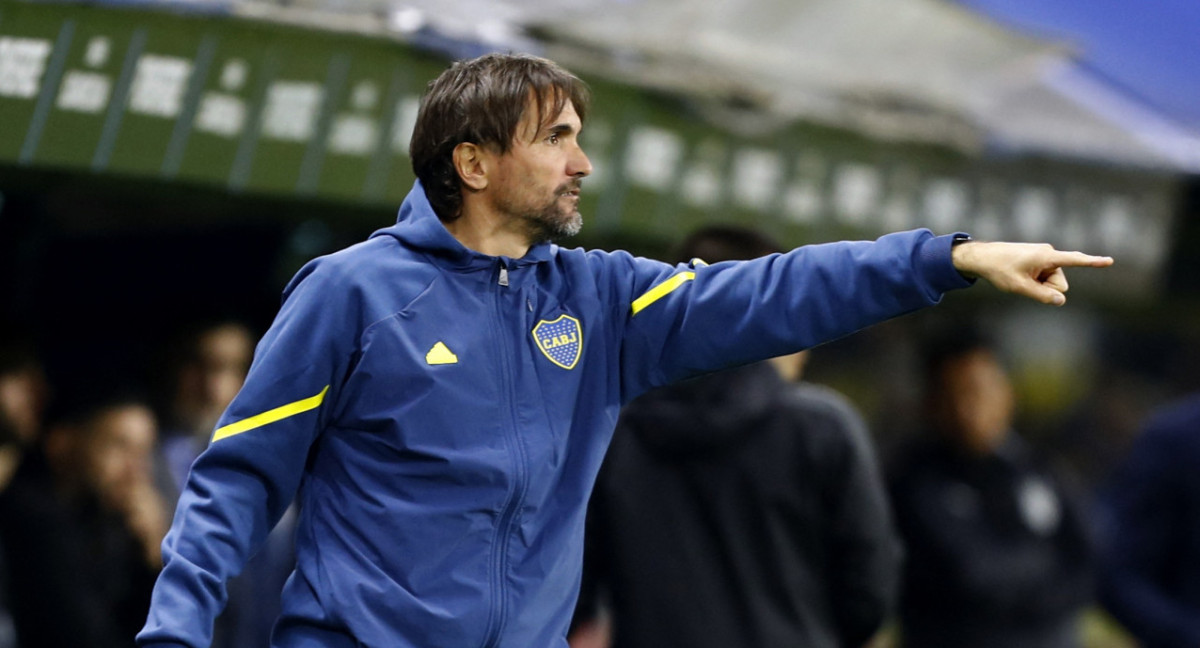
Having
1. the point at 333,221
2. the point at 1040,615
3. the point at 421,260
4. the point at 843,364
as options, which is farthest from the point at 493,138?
the point at 843,364

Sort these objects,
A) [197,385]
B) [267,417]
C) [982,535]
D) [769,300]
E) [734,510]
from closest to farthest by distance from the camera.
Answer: [267,417] → [769,300] → [734,510] → [982,535] → [197,385]

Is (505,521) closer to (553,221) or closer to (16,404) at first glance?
(553,221)

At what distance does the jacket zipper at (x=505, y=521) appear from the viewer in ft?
6.96

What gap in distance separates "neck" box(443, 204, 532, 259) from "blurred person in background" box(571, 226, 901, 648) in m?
1.03

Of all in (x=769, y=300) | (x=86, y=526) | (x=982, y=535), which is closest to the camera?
(x=769, y=300)

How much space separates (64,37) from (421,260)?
154 centimetres

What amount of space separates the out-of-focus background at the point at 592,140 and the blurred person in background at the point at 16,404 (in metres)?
0.09

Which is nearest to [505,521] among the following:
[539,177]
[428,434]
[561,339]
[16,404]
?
[428,434]

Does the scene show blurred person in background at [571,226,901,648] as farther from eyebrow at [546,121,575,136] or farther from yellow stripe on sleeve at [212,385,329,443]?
yellow stripe on sleeve at [212,385,329,443]

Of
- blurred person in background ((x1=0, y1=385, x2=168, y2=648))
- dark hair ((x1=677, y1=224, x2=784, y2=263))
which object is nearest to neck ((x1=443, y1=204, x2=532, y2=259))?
dark hair ((x1=677, y1=224, x2=784, y2=263))

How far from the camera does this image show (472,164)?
2312mm

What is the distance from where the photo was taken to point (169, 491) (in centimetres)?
436

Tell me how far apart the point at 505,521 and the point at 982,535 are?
8.51 ft

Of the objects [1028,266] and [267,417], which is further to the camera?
[267,417]
